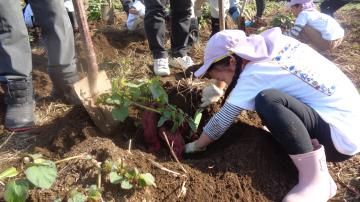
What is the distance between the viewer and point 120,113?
86.0 inches

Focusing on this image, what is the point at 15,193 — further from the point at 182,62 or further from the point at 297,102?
the point at 182,62

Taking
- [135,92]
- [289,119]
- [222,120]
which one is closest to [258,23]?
[135,92]

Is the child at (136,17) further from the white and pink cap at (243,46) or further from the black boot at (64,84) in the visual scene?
the white and pink cap at (243,46)

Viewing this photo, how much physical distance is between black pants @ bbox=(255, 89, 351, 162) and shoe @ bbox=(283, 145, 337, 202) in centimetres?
4

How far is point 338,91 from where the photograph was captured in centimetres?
199

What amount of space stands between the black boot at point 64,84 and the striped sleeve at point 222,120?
1.20 meters

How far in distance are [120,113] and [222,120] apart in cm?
54

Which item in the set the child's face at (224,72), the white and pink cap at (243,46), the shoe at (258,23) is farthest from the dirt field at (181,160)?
the shoe at (258,23)

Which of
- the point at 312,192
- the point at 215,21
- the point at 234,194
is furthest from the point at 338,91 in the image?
the point at 215,21

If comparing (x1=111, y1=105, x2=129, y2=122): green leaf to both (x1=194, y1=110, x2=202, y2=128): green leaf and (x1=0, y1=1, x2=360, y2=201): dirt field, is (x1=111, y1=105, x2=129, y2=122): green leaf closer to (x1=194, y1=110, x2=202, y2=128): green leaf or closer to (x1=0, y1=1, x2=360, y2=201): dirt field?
(x1=0, y1=1, x2=360, y2=201): dirt field

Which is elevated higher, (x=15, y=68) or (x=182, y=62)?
(x=15, y=68)

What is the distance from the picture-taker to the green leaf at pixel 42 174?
1.63 metres

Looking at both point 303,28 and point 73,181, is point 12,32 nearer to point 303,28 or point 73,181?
point 73,181

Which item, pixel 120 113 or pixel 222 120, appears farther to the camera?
pixel 120 113
